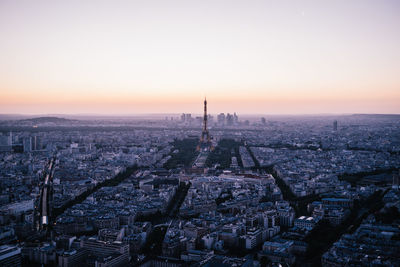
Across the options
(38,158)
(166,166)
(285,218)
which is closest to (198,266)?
(285,218)

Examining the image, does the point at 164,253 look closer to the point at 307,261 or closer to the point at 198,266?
the point at 198,266

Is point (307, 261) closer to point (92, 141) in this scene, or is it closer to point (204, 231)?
point (204, 231)

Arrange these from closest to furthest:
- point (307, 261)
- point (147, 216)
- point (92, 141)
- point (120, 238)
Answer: point (307, 261) < point (120, 238) < point (147, 216) < point (92, 141)

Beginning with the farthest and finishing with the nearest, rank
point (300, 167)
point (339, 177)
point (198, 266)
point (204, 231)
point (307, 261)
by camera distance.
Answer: point (300, 167) → point (339, 177) → point (204, 231) → point (307, 261) → point (198, 266)


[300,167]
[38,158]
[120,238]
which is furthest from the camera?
[38,158]

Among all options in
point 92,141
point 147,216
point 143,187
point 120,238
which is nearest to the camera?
point 120,238

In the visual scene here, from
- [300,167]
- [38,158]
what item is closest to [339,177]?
[300,167]

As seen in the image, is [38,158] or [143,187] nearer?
[143,187]

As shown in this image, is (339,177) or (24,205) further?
(339,177)

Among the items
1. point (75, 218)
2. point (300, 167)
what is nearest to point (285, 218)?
point (75, 218)
